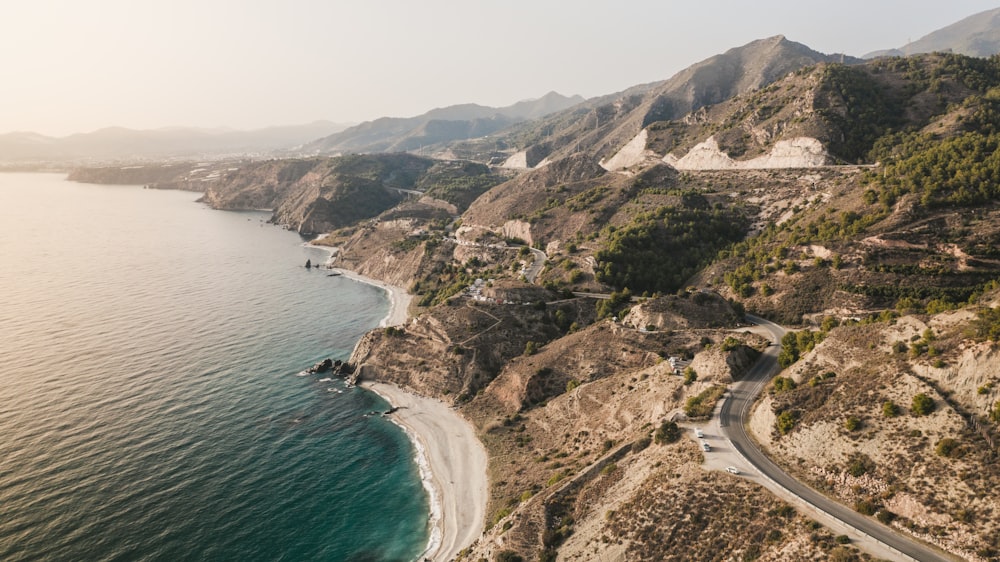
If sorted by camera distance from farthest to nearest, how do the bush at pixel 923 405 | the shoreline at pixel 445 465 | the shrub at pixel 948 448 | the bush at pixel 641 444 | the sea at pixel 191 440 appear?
the shoreline at pixel 445 465
the sea at pixel 191 440
the bush at pixel 641 444
the bush at pixel 923 405
the shrub at pixel 948 448

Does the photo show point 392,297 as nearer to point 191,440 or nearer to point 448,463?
point 191,440

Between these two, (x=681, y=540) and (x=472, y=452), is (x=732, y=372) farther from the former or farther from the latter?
(x=472, y=452)

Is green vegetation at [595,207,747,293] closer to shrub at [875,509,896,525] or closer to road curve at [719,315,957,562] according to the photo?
road curve at [719,315,957,562]

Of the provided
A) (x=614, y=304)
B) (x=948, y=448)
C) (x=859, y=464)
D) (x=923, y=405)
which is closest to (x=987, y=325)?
(x=923, y=405)

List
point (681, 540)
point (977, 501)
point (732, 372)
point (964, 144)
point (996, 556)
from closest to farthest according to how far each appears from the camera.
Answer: point (996, 556)
point (977, 501)
point (681, 540)
point (732, 372)
point (964, 144)

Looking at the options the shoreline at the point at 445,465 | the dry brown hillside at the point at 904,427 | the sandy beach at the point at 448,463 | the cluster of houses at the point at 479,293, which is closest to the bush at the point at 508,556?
the shoreline at the point at 445,465

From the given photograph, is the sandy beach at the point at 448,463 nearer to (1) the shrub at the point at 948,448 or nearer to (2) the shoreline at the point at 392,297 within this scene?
(2) the shoreline at the point at 392,297

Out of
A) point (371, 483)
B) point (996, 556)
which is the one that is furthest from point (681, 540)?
point (371, 483)

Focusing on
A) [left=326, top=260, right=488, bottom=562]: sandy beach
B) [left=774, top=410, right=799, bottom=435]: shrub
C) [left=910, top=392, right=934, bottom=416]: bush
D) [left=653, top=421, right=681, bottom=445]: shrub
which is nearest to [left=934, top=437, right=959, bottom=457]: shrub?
[left=910, top=392, right=934, bottom=416]: bush
